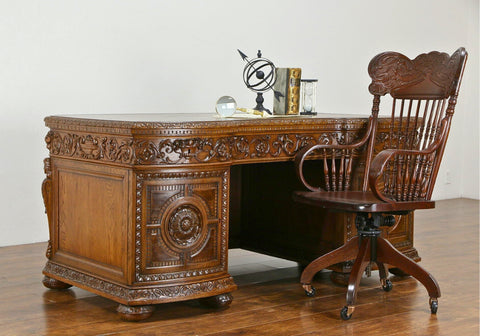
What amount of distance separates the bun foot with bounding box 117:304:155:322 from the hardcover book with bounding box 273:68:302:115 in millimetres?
1206

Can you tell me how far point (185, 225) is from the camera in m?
3.04

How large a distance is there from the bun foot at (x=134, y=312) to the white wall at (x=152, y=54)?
1.76 metres

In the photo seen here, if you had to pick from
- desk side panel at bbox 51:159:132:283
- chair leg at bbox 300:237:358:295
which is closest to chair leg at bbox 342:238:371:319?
chair leg at bbox 300:237:358:295

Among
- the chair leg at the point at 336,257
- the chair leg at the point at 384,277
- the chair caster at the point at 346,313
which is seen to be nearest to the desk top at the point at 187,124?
the chair leg at the point at 336,257

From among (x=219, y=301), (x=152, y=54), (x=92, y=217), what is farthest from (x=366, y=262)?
(x=152, y=54)

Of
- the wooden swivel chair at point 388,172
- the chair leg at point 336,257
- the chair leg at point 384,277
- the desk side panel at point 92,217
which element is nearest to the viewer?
the desk side panel at point 92,217

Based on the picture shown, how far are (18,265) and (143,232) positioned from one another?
4.18 ft

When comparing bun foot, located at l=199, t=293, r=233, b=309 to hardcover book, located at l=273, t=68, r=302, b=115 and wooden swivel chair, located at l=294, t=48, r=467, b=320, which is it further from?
hardcover book, located at l=273, t=68, r=302, b=115

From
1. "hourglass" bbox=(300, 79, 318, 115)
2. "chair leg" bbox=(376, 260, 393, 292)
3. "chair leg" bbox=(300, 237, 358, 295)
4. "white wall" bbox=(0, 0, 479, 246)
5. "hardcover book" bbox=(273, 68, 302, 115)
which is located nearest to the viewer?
"chair leg" bbox=(300, 237, 358, 295)

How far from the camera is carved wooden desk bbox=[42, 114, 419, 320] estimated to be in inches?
117

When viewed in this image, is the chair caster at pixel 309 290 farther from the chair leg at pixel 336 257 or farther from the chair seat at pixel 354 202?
the chair seat at pixel 354 202

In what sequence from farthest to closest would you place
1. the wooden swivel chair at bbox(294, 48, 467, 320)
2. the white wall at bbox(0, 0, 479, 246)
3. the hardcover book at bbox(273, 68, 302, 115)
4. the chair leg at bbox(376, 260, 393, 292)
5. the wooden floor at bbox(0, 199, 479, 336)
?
the white wall at bbox(0, 0, 479, 246) < the hardcover book at bbox(273, 68, 302, 115) < the chair leg at bbox(376, 260, 393, 292) < the wooden swivel chair at bbox(294, 48, 467, 320) < the wooden floor at bbox(0, 199, 479, 336)

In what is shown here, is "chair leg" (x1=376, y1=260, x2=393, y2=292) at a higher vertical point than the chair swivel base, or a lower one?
lower

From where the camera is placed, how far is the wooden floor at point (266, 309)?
2916mm
